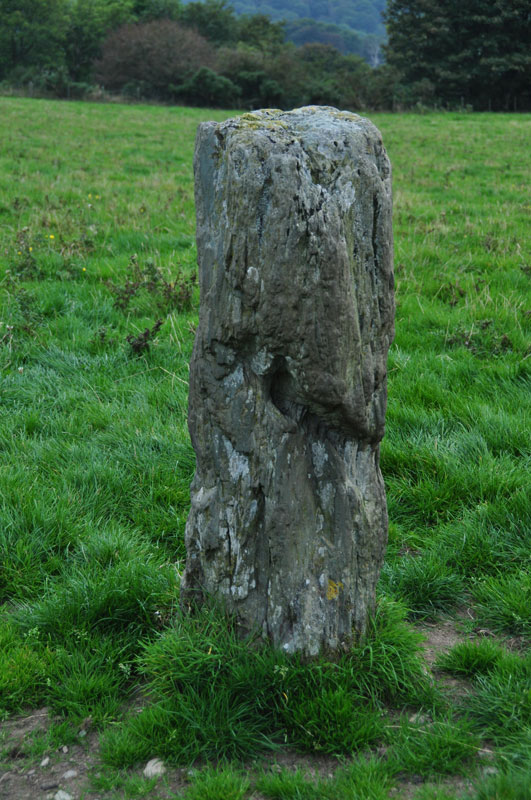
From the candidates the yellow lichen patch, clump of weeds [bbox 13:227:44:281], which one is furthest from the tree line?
the yellow lichen patch

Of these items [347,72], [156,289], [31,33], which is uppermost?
[31,33]

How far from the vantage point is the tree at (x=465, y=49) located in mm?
39875

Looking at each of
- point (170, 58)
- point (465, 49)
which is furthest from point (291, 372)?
point (170, 58)

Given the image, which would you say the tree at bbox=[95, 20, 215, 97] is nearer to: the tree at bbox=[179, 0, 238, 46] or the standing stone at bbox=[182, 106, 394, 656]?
the tree at bbox=[179, 0, 238, 46]

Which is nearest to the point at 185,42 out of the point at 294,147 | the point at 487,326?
the point at 487,326

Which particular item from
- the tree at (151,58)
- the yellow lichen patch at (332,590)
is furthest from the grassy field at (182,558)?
the tree at (151,58)

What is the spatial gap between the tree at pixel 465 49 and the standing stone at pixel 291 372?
40905mm

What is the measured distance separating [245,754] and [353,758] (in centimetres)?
44

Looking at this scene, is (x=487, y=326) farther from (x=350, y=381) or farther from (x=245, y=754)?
(x=245, y=754)

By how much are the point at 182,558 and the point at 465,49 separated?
45.8 meters

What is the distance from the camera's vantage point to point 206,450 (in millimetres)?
3104

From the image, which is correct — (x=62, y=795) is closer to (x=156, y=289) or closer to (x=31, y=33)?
(x=156, y=289)

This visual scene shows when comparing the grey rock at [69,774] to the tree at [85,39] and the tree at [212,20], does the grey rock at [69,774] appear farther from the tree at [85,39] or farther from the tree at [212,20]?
the tree at [212,20]

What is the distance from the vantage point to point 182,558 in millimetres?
4047
